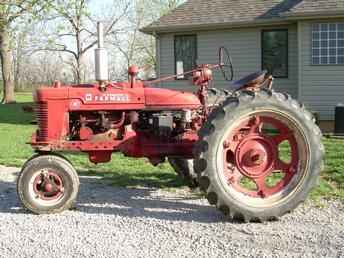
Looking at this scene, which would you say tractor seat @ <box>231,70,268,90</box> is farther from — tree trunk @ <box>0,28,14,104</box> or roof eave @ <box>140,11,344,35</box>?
tree trunk @ <box>0,28,14,104</box>

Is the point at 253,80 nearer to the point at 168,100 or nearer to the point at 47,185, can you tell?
the point at 168,100

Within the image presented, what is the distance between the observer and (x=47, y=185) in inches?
238

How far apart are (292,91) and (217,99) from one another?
403 inches

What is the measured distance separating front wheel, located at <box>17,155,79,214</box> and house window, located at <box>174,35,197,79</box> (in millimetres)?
11975

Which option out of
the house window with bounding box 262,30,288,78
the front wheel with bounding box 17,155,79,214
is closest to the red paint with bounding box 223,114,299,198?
the front wheel with bounding box 17,155,79,214

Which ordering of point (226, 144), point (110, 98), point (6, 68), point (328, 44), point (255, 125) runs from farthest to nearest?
1. point (6, 68)
2. point (328, 44)
3. point (110, 98)
4. point (255, 125)
5. point (226, 144)

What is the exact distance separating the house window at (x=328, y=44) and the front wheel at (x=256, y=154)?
10.1m

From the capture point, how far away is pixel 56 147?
6.26 meters

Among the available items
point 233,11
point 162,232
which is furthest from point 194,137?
point 233,11

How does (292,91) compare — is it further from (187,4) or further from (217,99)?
(217,99)

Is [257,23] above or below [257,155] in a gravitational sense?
above

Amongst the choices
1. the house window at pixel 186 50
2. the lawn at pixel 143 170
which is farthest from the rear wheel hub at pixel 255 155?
the house window at pixel 186 50

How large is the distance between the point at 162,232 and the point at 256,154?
125cm

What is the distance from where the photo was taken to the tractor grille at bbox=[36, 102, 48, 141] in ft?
20.6
